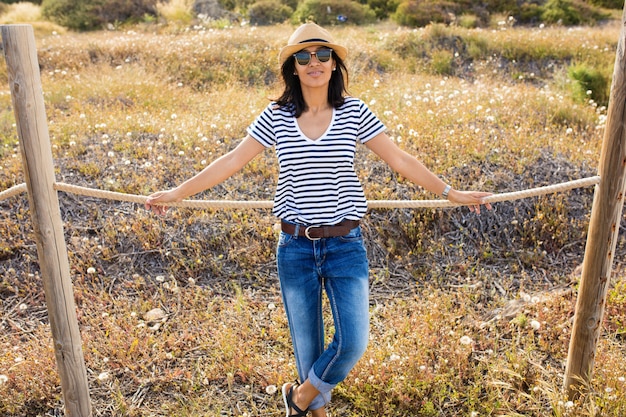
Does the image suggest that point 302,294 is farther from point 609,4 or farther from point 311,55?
point 609,4

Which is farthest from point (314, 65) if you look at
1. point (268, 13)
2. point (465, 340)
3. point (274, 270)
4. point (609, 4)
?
point (609, 4)

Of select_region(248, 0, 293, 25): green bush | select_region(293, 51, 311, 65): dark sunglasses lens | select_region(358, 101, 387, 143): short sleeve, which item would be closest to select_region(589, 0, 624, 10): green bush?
select_region(248, 0, 293, 25): green bush

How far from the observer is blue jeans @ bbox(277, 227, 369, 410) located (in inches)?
106

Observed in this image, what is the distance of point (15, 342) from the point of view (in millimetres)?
4152

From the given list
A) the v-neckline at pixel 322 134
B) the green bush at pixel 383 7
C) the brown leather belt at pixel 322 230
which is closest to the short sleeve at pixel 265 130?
the v-neckline at pixel 322 134

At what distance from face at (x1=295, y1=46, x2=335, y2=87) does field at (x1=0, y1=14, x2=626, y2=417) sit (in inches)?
70.9

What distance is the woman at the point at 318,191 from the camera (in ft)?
8.76

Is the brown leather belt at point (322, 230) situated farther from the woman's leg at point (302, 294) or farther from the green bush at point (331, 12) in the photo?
the green bush at point (331, 12)

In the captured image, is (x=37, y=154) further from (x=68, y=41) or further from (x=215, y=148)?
(x=68, y=41)

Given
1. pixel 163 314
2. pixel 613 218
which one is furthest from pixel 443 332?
pixel 163 314

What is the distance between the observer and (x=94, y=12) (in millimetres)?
18188

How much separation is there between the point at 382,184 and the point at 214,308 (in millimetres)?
2030

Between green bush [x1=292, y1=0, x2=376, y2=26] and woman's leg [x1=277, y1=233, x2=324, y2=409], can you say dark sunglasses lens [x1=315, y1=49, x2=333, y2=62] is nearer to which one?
woman's leg [x1=277, y1=233, x2=324, y2=409]

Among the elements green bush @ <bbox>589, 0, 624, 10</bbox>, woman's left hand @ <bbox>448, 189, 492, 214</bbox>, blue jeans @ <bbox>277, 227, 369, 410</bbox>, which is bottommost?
blue jeans @ <bbox>277, 227, 369, 410</bbox>
